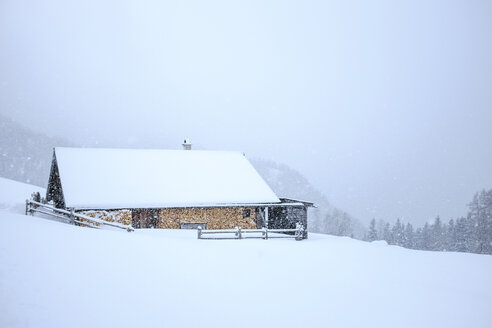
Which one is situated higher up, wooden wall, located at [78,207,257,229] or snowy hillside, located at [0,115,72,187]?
snowy hillside, located at [0,115,72,187]

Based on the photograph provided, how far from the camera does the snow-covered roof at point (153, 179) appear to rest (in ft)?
58.4

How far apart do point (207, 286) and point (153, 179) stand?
12593 mm

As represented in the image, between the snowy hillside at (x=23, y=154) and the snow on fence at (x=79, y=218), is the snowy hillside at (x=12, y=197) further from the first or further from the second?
the snowy hillside at (x=23, y=154)

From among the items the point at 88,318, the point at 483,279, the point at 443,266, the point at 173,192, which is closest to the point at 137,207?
the point at 173,192

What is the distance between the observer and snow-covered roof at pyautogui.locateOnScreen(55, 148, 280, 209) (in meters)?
17.8

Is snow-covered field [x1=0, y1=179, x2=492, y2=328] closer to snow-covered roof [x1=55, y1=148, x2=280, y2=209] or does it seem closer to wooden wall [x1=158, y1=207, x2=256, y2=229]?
snow-covered roof [x1=55, y1=148, x2=280, y2=209]

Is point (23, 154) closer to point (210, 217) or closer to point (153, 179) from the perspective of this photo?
point (153, 179)

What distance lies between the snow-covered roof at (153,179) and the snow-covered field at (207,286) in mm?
5696

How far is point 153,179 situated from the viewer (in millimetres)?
20156

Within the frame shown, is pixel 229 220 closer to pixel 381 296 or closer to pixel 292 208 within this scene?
pixel 292 208

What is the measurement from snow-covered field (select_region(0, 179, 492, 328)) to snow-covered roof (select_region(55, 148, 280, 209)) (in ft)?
18.7

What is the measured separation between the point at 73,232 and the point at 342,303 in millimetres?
8900

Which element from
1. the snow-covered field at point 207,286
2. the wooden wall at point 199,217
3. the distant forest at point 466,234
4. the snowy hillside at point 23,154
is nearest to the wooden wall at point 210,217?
the wooden wall at point 199,217

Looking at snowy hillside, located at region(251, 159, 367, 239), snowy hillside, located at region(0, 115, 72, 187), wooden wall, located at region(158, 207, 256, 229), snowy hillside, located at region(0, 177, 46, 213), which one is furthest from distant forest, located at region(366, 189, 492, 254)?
snowy hillside, located at region(0, 115, 72, 187)
